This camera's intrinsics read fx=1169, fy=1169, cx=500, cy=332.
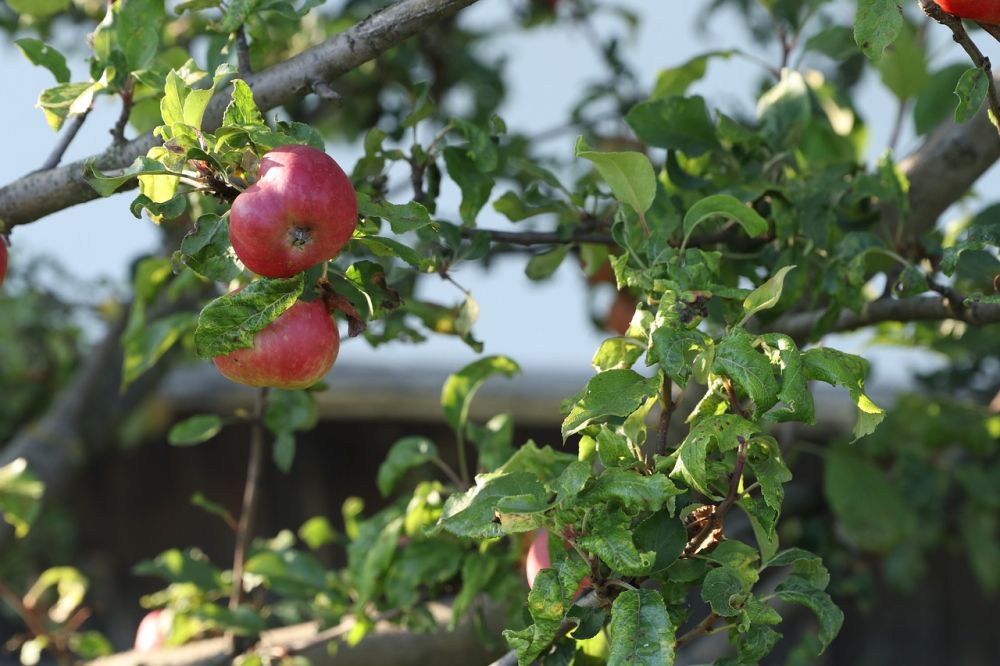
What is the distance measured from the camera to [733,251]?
5.54 ft

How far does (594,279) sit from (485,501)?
1505 millimetres

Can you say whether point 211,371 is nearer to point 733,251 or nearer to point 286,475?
point 286,475

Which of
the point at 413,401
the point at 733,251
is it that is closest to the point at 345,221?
the point at 733,251

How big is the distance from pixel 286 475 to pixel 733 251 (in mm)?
3105

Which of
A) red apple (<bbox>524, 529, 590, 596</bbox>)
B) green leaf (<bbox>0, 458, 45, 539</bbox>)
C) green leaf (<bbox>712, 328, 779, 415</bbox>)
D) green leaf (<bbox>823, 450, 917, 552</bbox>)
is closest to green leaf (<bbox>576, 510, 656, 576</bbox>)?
green leaf (<bbox>712, 328, 779, 415</bbox>)

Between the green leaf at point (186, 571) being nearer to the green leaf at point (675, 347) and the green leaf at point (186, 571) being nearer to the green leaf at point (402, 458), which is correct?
the green leaf at point (402, 458)

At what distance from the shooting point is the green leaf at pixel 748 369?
101 centimetres

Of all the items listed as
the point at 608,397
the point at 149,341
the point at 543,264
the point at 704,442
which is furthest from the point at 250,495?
the point at 704,442

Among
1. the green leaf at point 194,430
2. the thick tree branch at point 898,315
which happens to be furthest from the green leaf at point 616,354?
the green leaf at point 194,430

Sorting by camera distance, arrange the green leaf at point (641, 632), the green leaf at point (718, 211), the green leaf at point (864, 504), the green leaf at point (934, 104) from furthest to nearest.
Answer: the green leaf at point (864, 504) → the green leaf at point (934, 104) → the green leaf at point (718, 211) → the green leaf at point (641, 632)

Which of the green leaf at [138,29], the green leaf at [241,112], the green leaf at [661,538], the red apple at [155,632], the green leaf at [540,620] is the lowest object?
the red apple at [155,632]

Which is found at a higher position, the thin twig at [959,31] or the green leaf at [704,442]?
the thin twig at [959,31]

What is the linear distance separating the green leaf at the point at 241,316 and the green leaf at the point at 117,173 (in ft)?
0.45

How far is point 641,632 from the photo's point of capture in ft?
3.33
